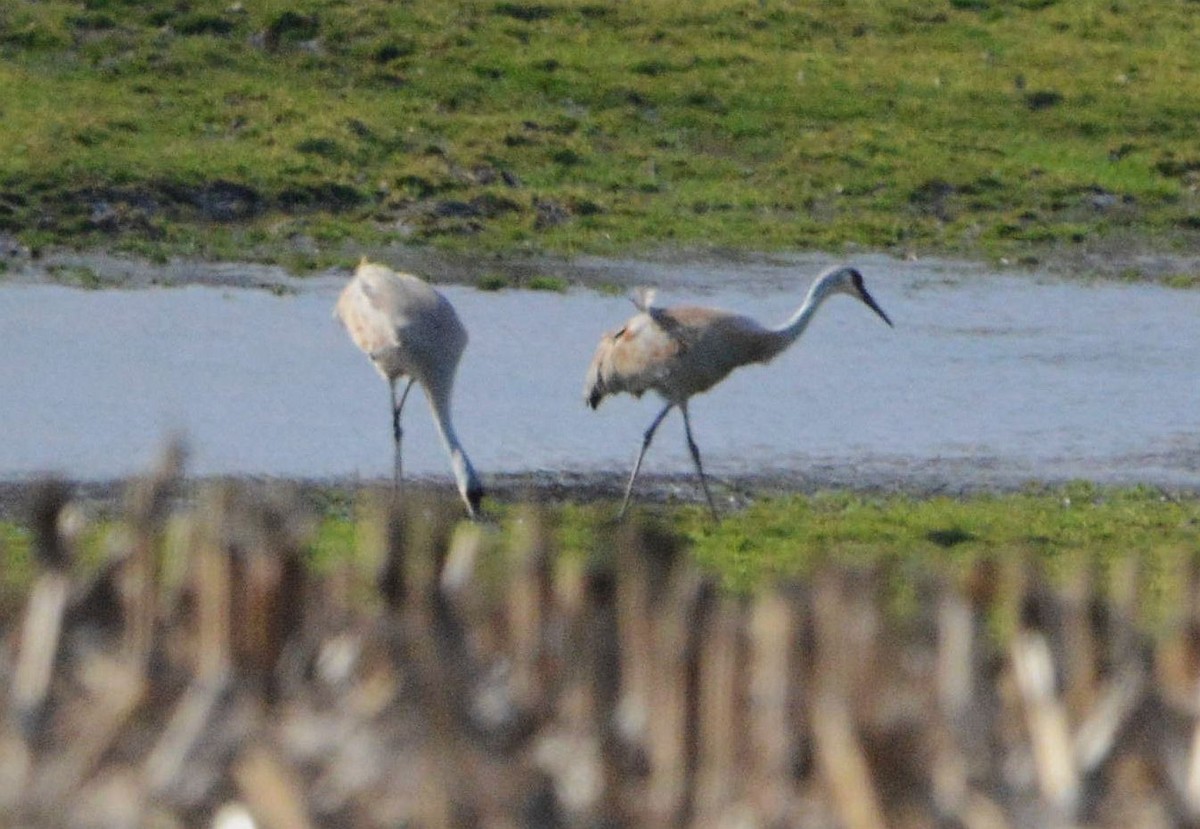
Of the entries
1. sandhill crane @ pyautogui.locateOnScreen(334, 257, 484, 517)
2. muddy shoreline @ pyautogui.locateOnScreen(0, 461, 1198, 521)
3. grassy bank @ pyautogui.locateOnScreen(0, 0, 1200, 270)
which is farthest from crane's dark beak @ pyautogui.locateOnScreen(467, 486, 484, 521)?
grassy bank @ pyautogui.locateOnScreen(0, 0, 1200, 270)

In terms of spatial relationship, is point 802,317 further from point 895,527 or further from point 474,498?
point 474,498

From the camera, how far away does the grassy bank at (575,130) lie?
19109 mm

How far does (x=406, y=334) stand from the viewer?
443 inches

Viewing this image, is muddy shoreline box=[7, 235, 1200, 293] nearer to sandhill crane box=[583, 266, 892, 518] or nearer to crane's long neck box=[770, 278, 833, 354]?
sandhill crane box=[583, 266, 892, 518]

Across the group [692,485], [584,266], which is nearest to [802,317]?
[692,485]

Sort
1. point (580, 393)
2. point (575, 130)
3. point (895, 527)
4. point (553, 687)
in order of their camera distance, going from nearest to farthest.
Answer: point (553, 687) → point (895, 527) → point (580, 393) → point (575, 130)

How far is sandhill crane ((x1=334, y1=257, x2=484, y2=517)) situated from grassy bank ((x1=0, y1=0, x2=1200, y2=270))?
18.8 feet

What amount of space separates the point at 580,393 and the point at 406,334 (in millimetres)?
2461

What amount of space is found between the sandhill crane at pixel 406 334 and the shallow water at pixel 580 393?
482 mm

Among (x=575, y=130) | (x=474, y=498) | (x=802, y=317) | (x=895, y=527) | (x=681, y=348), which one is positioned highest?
(x=575, y=130)

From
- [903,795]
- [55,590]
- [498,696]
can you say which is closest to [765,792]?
[903,795]

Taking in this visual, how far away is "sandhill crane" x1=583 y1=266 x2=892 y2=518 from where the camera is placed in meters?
11.2

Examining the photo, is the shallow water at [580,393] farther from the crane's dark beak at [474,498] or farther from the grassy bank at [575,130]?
the grassy bank at [575,130]

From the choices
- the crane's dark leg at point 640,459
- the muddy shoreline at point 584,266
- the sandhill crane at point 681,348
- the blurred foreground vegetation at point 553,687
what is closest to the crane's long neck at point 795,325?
the sandhill crane at point 681,348
